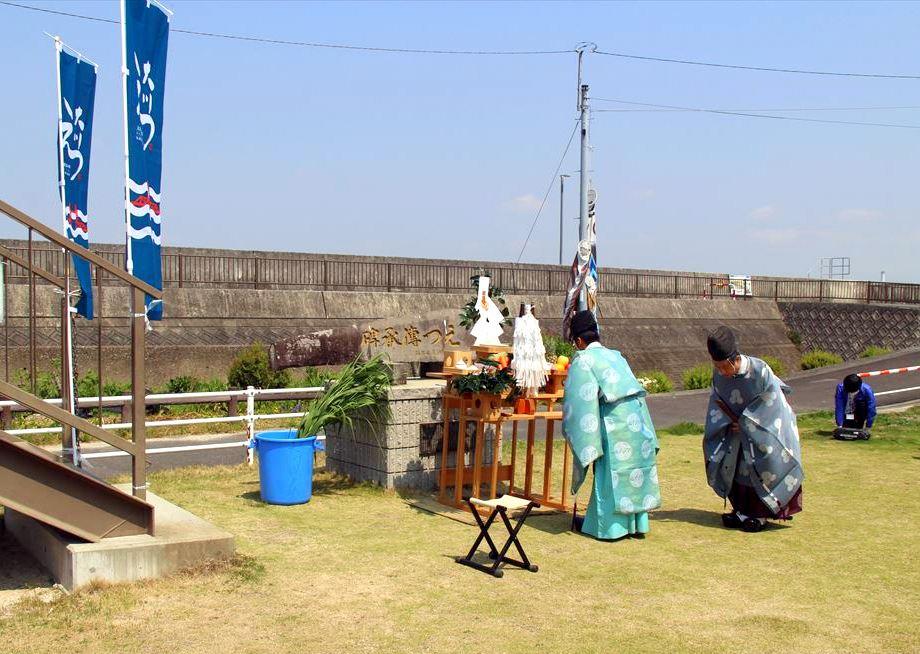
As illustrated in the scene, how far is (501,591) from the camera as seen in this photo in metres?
6.20

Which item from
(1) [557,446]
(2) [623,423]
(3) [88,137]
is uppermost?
(3) [88,137]

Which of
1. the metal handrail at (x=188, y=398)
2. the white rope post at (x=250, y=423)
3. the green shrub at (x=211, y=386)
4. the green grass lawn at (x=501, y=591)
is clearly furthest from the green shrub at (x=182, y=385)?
the green grass lawn at (x=501, y=591)

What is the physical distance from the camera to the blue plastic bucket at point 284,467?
8.51 meters

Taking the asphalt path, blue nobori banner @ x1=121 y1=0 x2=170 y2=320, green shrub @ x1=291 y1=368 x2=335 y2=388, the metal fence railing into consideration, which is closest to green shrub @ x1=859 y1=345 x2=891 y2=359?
the asphalt path

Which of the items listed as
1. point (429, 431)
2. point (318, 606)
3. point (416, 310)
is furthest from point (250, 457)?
point (416, 310)

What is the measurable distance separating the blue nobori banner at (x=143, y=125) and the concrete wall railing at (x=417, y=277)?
9105 millimetres

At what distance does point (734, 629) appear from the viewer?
5.51m

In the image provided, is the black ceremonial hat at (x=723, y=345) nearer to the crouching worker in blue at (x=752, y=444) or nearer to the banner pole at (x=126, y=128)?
the crouching worker in blue at (x=752, y=444)

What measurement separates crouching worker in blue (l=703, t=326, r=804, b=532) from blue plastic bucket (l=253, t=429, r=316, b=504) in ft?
12.4

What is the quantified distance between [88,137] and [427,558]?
7778 millimetres

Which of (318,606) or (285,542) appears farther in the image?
(285,542)

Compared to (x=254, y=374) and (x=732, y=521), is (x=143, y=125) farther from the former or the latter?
(x=254, y=374)

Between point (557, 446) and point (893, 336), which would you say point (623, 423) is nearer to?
point (557, 446)

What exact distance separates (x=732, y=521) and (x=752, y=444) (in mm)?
731
